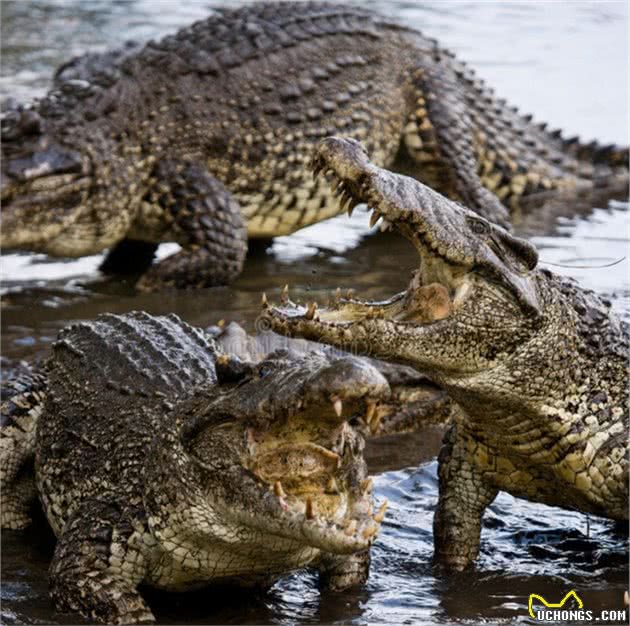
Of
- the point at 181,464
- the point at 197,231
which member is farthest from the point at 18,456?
the point at 197,231

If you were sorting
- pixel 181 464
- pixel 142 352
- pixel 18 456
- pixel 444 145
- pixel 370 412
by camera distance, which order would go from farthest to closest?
pixel 444 145 → pixel 18 456 → pixel 142 352 → pixel 181 464 → pixel 370 412

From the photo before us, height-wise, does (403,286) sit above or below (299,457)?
below

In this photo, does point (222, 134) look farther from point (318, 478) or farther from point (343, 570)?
point (318, 478)

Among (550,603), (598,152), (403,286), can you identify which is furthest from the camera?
(598,152)

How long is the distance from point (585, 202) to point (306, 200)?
A: 2.49 meters

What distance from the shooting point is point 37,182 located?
8.78 metres

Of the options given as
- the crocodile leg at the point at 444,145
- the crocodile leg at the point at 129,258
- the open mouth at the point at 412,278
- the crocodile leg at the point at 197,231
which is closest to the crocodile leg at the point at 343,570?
the open mouth at the point at 412,278

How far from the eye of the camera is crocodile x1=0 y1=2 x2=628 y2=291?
352 inches

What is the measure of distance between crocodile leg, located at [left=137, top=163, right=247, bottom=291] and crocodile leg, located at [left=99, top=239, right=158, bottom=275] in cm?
50

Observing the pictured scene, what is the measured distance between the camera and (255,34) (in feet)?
31.3

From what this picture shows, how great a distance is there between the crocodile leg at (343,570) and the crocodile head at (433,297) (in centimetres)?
68

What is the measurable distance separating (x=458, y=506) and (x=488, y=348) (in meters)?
0.74

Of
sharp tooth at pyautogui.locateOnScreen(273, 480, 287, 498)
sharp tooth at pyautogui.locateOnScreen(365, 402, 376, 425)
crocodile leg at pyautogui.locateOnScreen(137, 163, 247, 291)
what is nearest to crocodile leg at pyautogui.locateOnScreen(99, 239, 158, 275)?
crocodile leg at pyautogui.locateOnScreen(137, 163, 247, 291)

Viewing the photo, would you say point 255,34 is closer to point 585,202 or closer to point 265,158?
point 265,158
